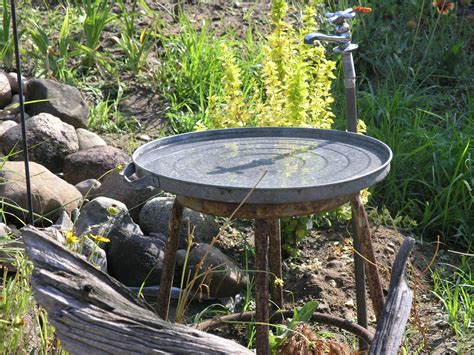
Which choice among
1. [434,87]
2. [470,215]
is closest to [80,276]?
[470,215]

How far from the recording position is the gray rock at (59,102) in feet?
18.1

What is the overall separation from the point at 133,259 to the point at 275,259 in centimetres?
71

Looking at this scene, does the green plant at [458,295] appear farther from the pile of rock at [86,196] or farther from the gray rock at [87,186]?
the gray rock at [87,186]

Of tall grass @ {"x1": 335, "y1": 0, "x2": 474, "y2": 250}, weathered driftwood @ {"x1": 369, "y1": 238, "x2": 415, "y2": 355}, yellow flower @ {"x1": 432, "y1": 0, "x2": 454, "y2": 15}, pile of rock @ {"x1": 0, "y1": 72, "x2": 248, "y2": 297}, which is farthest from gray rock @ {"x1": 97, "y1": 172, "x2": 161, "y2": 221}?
yellow flower @ {"x1": 432, "y1": 0, "x2": 454, "y2": 15}

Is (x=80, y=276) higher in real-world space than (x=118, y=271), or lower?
higher

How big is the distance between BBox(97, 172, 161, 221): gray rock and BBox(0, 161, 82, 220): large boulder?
19 cm

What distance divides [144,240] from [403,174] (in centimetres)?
178

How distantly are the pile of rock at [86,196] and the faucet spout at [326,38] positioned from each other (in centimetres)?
95

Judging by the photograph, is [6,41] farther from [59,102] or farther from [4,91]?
[59,102]

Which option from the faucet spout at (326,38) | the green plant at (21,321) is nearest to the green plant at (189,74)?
the faucet spout at (326,38)

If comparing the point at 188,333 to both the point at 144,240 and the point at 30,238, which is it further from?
the point at 144,240

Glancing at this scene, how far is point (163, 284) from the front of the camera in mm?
3568

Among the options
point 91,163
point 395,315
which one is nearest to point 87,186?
point 91,163

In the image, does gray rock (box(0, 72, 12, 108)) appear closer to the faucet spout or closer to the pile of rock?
the pile of rock
